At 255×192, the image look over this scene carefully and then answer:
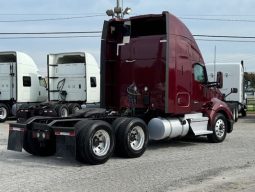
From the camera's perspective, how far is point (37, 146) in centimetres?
1122

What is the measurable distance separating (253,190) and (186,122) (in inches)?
219

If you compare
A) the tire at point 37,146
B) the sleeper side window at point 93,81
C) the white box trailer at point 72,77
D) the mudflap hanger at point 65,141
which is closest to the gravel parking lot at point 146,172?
the tire at point 37,146

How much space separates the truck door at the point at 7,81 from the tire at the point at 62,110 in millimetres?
2826

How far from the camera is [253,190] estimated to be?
743 centimetres

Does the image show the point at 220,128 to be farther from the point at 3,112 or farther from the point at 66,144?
the point at 3,112

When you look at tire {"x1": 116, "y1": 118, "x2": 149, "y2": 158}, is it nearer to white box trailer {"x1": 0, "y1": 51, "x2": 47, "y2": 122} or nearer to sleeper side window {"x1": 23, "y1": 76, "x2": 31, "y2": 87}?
white box trailer {"x1": 0, "y1": 51, "x2": 47, "y2": 122}

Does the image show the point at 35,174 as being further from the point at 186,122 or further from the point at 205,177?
the point at 186,122

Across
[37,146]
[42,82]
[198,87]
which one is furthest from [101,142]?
[42,82]

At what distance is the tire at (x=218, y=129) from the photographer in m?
13.7

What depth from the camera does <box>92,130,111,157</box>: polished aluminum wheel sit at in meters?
10.2

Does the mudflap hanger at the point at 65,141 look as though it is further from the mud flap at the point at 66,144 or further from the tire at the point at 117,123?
the tire at the point at 117,123

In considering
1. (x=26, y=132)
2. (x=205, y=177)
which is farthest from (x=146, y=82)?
(x=205, y=177)

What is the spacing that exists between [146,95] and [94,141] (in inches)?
123

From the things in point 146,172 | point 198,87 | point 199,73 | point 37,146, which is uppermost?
point 199,73
